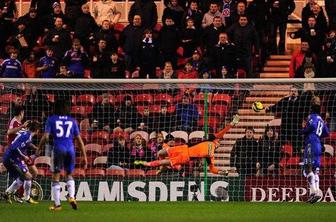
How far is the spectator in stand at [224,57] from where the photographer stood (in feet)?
69.7

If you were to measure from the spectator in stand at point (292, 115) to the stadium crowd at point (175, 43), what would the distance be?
96 cm

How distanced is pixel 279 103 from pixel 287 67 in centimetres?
397

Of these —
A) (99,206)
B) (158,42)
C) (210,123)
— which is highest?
(158,42)

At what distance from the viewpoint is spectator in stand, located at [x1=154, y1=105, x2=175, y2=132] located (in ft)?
65.1

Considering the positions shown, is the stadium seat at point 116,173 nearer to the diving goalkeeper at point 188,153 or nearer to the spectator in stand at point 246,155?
the diving goalkeeper at point 188,153

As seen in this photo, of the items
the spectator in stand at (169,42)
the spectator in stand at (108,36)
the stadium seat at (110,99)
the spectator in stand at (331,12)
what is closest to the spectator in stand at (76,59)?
the spectator in stand at (108,36)

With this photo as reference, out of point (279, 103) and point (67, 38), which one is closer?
point (279, 103)

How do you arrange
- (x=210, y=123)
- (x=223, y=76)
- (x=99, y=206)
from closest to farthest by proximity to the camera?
(x=99, y=206) < (x=210, y=123) < (x=223, y=76)

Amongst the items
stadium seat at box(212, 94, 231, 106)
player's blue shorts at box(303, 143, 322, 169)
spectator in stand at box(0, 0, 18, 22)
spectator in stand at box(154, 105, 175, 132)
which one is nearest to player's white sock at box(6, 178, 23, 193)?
spectator in stand at box(154, 105, 175, 132)

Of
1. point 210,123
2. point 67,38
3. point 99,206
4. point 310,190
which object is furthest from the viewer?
point 67,38

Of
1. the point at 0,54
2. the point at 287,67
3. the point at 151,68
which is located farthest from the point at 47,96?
the point at 287,67

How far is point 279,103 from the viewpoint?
64.5 ft

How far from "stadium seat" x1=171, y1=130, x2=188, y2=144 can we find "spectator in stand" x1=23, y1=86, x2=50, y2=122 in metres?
2.43

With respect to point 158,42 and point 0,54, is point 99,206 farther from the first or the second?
point 0,54
